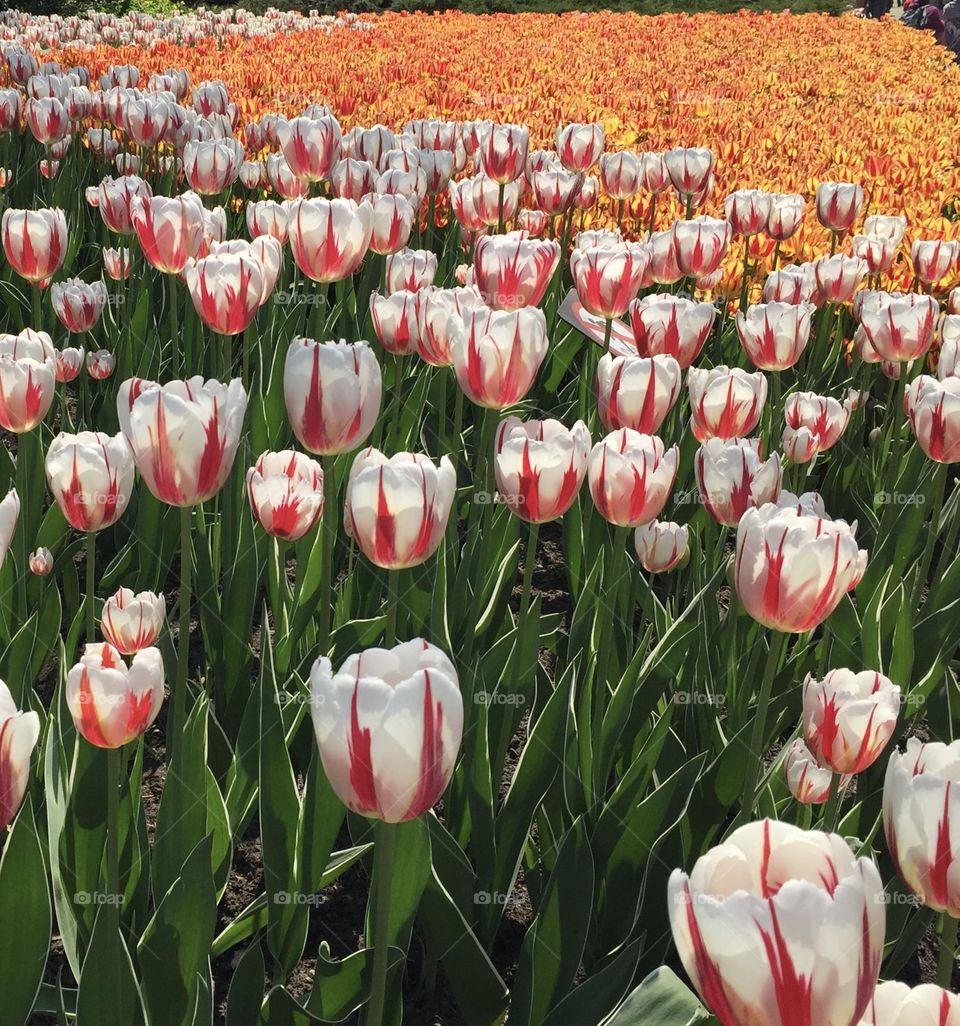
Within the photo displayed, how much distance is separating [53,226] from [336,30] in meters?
10.7

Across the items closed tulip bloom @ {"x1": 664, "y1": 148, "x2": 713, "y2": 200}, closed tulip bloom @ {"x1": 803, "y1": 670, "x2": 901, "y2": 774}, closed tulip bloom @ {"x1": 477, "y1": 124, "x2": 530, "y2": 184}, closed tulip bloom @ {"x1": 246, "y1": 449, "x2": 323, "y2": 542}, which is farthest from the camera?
closed tulip bloom @ {"x1": 664, "y1": 148, "x2": 713, "y2": 200}

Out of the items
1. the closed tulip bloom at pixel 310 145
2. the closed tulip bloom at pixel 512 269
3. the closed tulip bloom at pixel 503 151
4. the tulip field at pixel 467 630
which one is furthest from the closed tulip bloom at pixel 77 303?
the closed tulip bloom at pixel 512 269

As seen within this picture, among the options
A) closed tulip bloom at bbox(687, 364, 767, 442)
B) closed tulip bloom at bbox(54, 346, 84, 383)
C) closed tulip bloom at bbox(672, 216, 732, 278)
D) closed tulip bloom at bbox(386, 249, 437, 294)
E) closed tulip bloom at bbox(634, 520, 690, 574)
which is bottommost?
closed tulip bloom at bbox(634, 520, 690, 574)

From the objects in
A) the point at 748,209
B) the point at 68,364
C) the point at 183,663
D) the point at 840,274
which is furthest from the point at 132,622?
the point at 748,209

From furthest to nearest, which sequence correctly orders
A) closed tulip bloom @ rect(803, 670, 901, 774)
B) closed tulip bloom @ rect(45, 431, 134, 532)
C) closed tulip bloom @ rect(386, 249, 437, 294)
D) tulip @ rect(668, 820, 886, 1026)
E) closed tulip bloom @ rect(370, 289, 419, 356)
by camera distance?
1. closed tulip bloom @ rect(386, 249, 437, 294)
2. closed tulip bloom @ rect(370, 289, 419, 356)
3. closed tulip bloom @ rect(45, 431, 134, 532)
4. closed tulip bloom @ rect(803, 670, 901, 774)
5. tulip @ rect(668, 820, 886, 1026)

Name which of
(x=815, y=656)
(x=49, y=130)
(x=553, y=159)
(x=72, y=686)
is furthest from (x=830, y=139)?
(x=72, y=686)

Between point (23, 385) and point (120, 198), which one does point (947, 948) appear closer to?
point (23, 385)

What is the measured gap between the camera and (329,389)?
5.63ft

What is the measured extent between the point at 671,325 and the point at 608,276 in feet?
0.54

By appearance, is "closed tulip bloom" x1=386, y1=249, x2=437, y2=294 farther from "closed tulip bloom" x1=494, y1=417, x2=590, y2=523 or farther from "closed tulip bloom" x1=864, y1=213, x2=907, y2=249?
"closed tulip bloom" x1=864, y1=213, x2=907, y2=249

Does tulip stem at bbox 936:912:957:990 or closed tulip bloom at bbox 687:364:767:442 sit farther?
closed tulip bloom at bbox 687:364:767:442

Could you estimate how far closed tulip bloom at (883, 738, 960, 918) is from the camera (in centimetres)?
99

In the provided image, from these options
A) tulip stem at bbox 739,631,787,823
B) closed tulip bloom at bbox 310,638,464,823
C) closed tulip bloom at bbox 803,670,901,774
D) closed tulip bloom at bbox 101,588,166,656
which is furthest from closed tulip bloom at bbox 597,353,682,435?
closed tulip bloom at bbox 310,638,464,823

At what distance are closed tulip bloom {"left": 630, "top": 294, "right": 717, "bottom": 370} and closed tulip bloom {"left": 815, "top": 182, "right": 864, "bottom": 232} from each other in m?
1.28
